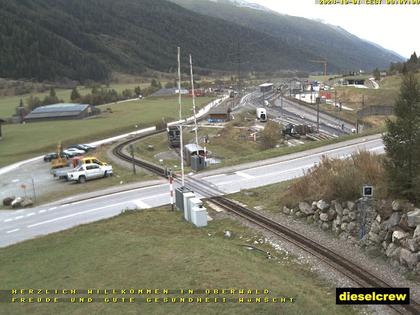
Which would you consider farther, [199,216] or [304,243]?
[199,216]

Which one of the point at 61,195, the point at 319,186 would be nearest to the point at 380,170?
the point at 319,186

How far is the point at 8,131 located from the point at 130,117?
2560 centimetres

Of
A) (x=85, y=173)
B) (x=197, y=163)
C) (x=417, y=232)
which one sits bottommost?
(x=85, y=173)

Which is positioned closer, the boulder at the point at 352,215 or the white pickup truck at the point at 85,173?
the boulder at the point at 352,215

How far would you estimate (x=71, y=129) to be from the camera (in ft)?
284

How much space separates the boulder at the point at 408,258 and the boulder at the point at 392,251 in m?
0.28

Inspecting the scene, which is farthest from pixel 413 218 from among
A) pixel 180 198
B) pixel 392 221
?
pixel 180 198

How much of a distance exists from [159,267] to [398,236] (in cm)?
910

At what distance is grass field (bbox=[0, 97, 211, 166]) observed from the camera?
6906 centimetres

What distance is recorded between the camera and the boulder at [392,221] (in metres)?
17.0

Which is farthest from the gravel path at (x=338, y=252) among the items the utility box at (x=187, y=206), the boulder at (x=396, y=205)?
the utility box at (x=187, y=206)

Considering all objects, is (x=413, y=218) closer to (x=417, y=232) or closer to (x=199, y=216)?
(x=417, y=232)

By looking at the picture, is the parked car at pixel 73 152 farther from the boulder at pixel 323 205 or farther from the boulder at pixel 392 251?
the boulder at pixel 392 251

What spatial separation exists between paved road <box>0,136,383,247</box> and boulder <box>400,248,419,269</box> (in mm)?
14180
